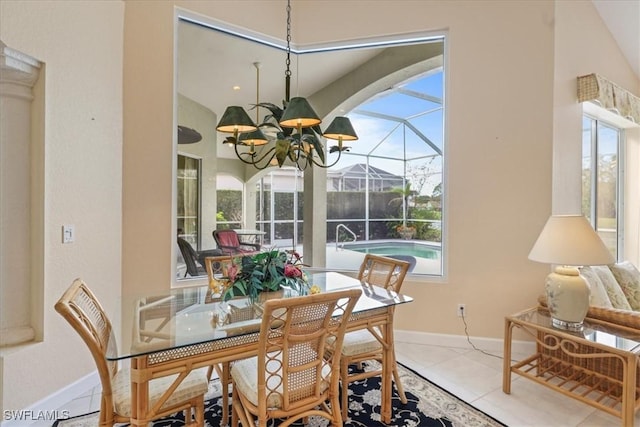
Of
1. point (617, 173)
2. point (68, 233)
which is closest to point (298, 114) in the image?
point (68, 233)

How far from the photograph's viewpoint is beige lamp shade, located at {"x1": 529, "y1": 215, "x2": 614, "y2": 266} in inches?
86.3

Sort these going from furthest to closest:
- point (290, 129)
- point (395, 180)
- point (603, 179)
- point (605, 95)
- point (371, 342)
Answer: point (603, 179) → point (395, 180) → point (605, 95) → point (290, 129) → point (371, 342)

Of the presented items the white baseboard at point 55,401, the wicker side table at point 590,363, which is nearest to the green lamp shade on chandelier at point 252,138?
the white baseboard at point 55,401

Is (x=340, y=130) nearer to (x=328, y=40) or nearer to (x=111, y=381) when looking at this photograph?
(x=328, y=40)

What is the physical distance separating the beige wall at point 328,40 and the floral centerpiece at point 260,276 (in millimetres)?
1157

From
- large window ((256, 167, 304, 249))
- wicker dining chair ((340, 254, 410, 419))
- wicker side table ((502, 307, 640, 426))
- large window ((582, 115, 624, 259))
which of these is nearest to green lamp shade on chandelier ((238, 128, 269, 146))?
large window ((256, 167, 304, 249))

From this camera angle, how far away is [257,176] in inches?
143

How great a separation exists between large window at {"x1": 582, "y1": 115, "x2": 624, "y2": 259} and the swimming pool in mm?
2019

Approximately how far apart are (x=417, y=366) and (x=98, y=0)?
12.9 feet

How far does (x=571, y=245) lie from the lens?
2.24 m

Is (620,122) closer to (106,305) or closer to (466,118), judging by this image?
(466,118)

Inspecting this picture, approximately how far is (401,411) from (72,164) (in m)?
2.87

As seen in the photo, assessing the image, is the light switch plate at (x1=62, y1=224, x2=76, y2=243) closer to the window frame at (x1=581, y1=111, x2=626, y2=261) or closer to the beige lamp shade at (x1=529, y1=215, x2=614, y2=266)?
the beige lamp shade at (x1=529, y1=215, x2=614, y2=266)

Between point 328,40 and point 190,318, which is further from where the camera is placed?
point 328,40
